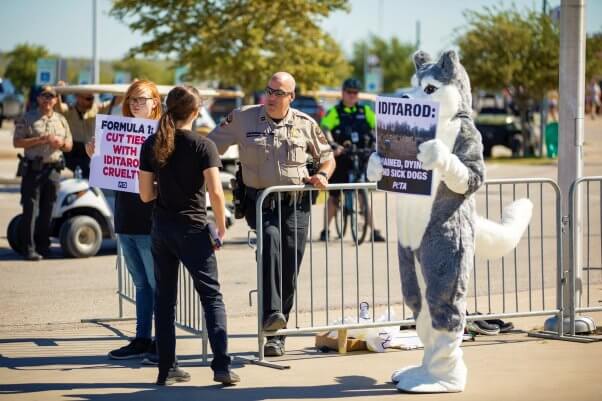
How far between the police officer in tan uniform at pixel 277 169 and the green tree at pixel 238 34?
17623 millimetres

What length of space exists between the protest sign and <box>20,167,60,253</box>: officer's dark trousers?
4373 millimetres

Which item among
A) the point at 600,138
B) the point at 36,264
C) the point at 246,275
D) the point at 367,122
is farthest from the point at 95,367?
the point at 600,138

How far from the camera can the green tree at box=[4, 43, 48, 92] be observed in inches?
2562

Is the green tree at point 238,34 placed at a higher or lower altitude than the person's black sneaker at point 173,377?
higher

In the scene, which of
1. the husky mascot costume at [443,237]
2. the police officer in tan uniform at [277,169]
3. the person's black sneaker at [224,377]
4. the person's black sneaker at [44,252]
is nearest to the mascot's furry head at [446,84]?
the husky mascot costume at [443,237]

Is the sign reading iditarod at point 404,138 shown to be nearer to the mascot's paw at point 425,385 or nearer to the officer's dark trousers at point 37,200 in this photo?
the mascot's paw at point 425,385

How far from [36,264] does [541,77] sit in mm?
23328

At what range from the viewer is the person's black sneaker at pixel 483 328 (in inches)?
341

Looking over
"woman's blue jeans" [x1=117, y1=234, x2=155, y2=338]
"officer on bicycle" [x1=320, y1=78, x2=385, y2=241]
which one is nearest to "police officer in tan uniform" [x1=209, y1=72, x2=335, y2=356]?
"woman's blue jeans" [x1=117, y1=234, x2=155, y2=338]

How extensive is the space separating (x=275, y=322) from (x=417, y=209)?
4.77 ft

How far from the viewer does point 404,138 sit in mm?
6895

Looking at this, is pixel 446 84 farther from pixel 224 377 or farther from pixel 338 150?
pixel 338 150

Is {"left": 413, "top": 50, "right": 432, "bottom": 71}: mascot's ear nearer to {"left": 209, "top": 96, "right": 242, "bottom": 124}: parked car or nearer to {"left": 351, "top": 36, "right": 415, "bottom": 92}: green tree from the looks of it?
{"left": 209, "top": 96, "right": 242, "bottom": 124}: parked car

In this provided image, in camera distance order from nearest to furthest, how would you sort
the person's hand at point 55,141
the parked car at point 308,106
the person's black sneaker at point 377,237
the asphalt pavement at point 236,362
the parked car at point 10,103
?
the asphalt pavement at point 236,362 < the person's hand at point 55,141 < the person's black sneaker at point 377,237 < the parked car at point 308,106 < the parked car at point 10,103
